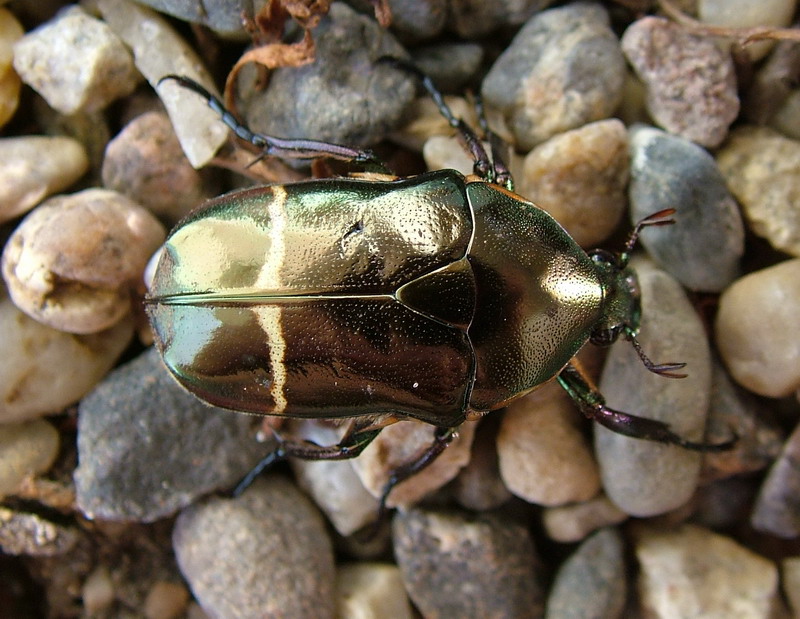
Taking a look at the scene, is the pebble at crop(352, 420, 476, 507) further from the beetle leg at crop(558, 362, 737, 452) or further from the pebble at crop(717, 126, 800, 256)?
the pebble at crop(717, 126, 800, 256)

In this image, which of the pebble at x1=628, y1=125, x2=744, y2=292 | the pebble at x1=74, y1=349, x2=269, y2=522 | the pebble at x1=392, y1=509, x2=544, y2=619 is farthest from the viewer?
the pebble at x1=392, y1=509, x2=544, y2=619

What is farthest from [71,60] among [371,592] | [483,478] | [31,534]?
[371,592]

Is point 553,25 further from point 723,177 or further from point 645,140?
point 723,177

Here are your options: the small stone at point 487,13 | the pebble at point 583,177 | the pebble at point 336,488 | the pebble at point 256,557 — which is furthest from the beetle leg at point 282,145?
the pebble at point 256,557

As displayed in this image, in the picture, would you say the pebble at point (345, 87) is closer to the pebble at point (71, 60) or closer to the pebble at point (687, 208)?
the pebble at point (71, 60)

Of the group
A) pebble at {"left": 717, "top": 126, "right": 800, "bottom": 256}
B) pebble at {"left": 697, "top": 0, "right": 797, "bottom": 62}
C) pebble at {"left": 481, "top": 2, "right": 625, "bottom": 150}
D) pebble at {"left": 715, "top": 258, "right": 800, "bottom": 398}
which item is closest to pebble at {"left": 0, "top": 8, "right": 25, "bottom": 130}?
pebble at {"left": 481, "top": 2, "right": 625, "bottom": 150}

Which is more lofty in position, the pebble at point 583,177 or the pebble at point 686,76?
the pebble at point 686,76

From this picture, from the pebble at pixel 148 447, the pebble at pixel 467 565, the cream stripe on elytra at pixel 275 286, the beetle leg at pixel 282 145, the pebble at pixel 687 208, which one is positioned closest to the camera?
the cream stripe on elytra at pixel 275 286
